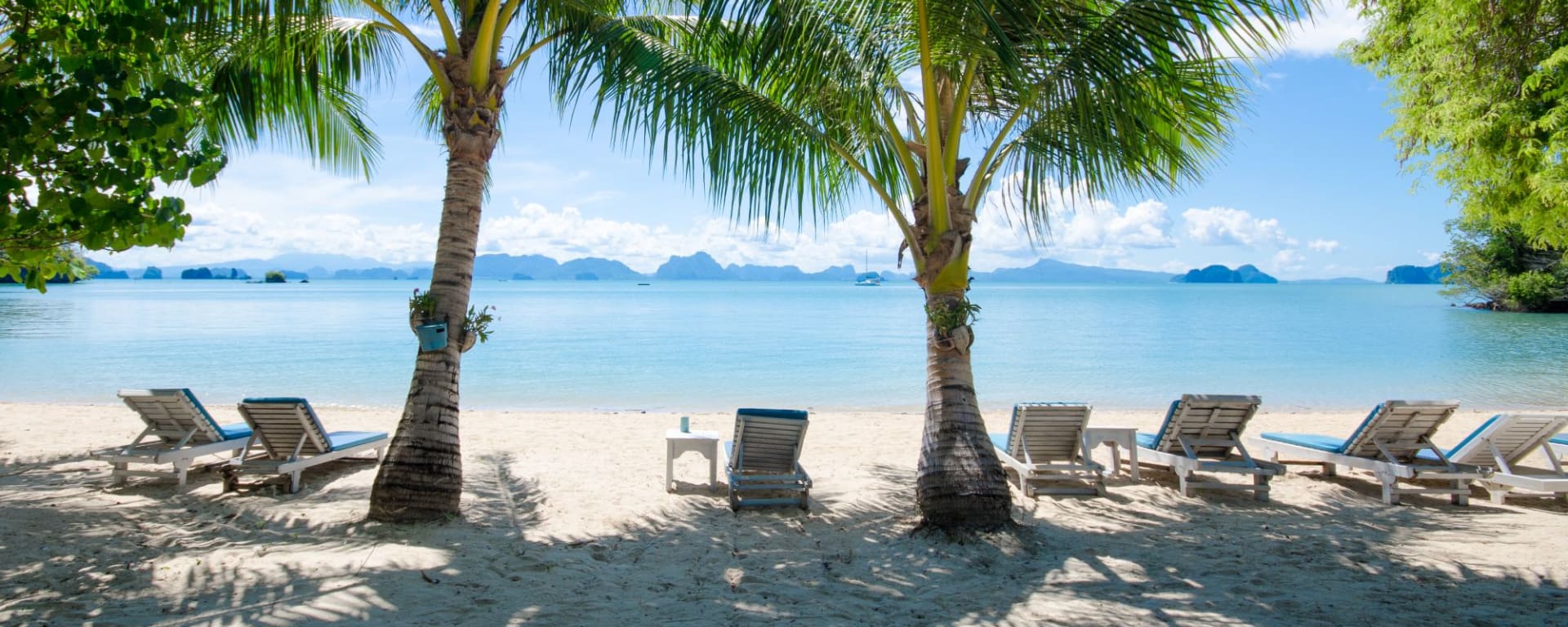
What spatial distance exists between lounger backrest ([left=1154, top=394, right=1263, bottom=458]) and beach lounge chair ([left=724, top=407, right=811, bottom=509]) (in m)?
2.97

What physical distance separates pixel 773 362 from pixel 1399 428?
18.8m

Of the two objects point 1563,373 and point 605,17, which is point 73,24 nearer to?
point 605,17

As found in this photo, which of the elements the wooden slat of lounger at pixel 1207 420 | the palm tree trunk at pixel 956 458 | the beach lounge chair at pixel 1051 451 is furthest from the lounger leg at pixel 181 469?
the wooden slat of lounger at pixel 1207 420

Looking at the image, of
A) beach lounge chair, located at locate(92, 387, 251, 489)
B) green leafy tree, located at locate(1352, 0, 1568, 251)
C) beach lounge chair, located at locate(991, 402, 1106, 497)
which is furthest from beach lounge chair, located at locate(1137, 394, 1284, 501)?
beach lounge chair, located at locate(92, 387, 251, 489)

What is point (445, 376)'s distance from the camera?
5.31 m

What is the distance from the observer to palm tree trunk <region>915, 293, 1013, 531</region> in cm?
525

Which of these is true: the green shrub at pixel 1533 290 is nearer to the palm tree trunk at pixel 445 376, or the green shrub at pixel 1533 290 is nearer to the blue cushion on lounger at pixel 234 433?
the palm tree trunk at pixel 445 376

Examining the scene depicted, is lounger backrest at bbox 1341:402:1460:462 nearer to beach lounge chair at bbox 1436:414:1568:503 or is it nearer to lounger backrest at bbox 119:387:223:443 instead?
beach lounge chair at bbox 1436:414:1568:503

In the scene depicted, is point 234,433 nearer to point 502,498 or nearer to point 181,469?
point 181,469

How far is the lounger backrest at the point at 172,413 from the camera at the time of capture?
627 centimetres

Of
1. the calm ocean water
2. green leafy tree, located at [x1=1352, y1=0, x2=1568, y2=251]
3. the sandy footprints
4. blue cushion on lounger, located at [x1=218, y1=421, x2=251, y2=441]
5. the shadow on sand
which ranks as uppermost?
green leafy tree, located at [x1=1352, y1=0, x2=1568, y2=251]

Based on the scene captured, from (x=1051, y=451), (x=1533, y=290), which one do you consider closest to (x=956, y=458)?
(x=1051, y=451)

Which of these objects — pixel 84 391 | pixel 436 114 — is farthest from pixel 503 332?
pixel 436 114

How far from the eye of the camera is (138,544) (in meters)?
4.88
